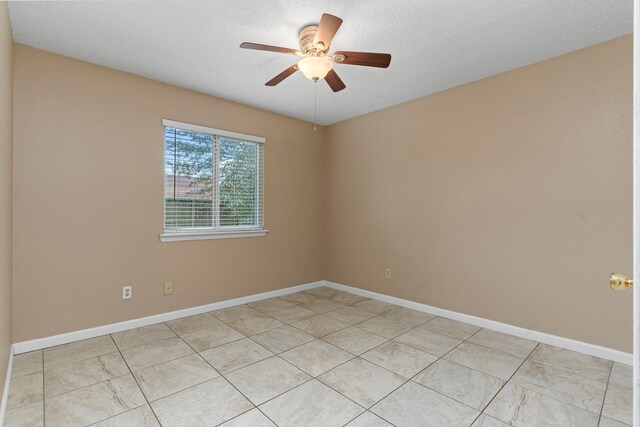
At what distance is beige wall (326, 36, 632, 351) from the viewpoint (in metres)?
2.32

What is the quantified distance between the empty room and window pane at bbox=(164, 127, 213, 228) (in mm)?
23

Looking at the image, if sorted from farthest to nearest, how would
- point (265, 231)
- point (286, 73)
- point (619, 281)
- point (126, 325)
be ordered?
point (265, 231) → point (126, 325) → point (286, 73) → point (619, 281)

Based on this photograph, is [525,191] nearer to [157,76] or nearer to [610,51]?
[610,51]

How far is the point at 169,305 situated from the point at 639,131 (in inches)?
137

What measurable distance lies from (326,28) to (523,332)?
2.89 metres

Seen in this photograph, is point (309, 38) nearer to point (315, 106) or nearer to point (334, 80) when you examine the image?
point (334, 80)

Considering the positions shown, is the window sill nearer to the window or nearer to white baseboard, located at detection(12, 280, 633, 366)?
the window

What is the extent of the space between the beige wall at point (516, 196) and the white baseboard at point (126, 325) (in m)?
1.56

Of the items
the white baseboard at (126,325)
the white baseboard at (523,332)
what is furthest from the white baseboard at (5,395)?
the white baseboard at (523,332)

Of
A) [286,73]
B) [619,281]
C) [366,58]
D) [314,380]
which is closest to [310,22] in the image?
[286,73]

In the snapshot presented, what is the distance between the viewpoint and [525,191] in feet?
8.86

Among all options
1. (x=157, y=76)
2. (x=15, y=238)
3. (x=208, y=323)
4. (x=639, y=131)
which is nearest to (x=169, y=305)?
(x=208, y=323)

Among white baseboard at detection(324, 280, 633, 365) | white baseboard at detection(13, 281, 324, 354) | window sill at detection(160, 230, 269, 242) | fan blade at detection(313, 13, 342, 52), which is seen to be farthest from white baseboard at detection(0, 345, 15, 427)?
white baseboard at detection(324, 280, 633, 365)

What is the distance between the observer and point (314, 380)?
204 cm
